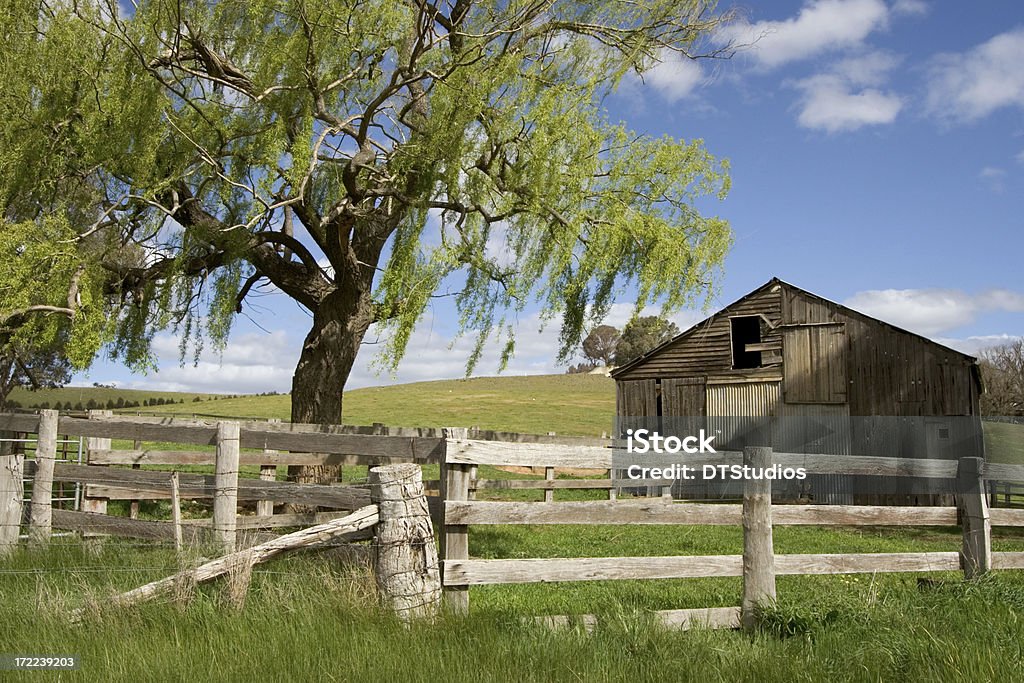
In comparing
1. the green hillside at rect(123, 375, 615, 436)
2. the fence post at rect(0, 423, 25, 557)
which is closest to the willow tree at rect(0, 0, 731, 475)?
the fence post at rect(0, 423, 25, 557)

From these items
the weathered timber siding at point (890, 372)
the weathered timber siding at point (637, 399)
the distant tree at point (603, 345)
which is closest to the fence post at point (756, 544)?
the weathered timber siding at point (890, 372)

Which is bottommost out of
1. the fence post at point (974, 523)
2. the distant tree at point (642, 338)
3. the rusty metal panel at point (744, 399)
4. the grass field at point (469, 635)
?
the grass field at point (469, 635)

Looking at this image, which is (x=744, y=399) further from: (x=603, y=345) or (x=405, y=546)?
(x=603, y=345)

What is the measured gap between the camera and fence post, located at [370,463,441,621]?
233 inches

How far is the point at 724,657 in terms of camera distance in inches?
216

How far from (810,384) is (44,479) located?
19998 mm

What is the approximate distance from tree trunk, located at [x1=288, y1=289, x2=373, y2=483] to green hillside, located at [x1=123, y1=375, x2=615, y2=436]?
29.3 m

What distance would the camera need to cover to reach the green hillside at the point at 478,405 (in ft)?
173

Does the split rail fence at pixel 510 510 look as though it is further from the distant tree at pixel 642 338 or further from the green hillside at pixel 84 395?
the distant tree at pixel 642 338

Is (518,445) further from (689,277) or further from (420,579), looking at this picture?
(689,277)

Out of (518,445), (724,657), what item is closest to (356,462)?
(518,445)

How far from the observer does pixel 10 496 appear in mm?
9695

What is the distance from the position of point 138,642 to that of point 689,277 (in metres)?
12.4

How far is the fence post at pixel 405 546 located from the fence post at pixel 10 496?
5.89 metres
